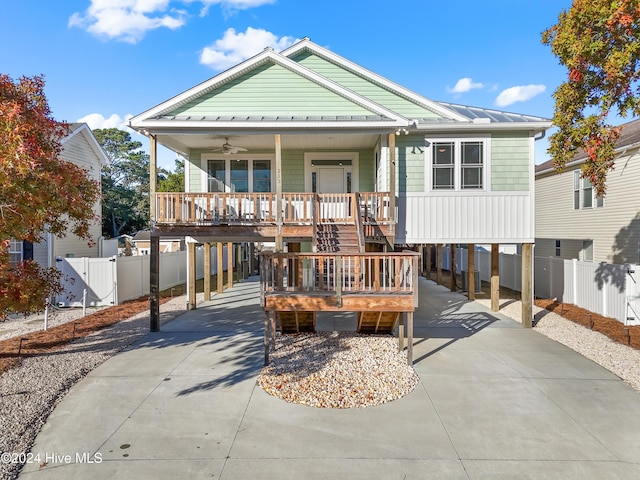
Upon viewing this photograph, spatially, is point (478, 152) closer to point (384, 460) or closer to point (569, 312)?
point (569, 312)

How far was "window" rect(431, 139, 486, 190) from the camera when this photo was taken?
9781 millimetres

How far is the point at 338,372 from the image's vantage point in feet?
21.4

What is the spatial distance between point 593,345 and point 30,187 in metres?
11.8

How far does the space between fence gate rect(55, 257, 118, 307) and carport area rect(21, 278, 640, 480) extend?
20.7ft

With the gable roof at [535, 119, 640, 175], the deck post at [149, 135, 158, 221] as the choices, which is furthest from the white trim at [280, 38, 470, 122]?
the gable roof at [535, 119, 640, 175]

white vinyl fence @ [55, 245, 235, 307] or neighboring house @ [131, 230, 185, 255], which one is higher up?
neighboring house @ [131, 230, 185, 255]

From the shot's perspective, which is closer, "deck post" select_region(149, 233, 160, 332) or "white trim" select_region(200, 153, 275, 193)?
"deck post" select_region(149, 233, 160, 332)

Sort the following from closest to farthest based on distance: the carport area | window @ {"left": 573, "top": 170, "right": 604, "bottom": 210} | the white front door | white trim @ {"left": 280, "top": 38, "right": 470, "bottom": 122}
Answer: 1. the carport area
2. white trim @ {"left": 280, "top": 38, "right": 470, "bottom": 122}
3. the white front door
4. window @ {"left": 573, "top": 170, "right": 604, "bottom": 210}

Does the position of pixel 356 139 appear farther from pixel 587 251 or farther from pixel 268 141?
pixel 587 251

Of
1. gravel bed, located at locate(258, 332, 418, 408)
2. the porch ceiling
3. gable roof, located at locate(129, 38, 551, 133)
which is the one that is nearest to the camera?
gravel bed, located at locate(258, 332, 418, 408)

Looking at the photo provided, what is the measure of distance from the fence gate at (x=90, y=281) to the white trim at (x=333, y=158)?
7.87m

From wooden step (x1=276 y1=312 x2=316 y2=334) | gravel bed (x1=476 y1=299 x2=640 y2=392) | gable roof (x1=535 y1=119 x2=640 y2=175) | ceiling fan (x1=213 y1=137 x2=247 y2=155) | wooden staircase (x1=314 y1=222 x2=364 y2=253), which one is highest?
gable roof (x1=535 y1=119 x2=640 y2=175)

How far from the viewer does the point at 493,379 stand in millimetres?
6465

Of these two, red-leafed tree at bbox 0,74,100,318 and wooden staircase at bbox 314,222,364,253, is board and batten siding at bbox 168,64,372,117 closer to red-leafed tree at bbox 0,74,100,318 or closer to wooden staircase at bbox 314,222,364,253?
wooden staircase at bbox 314,222,364,253
